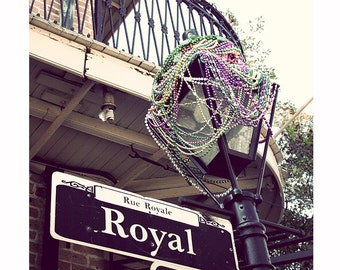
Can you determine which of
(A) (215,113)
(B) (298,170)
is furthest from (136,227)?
(B) (298,170)

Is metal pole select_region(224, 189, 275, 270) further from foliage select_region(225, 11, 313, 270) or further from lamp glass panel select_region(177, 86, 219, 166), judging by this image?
foliage select_region(225, 11, 313, 270)

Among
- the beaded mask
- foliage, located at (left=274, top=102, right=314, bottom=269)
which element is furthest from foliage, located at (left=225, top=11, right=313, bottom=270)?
the beaded mask

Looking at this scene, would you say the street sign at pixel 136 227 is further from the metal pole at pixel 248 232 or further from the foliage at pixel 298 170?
the foliage at pixel 298 170

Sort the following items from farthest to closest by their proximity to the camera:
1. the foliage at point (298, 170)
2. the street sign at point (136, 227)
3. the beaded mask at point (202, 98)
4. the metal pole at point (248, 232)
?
the foliage at point (298, 170), the beaded mask at point (202, 98), the metal pole at point (248, 232), the street sign at point (136, 227)

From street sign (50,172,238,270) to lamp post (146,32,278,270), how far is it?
0.55 ft

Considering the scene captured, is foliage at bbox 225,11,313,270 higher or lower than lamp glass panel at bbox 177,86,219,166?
higher

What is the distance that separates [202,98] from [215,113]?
0.51 feet

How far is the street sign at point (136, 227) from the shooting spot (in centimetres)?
231

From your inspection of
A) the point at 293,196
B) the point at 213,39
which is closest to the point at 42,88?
the point at 213,39

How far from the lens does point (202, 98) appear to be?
3.06 meters

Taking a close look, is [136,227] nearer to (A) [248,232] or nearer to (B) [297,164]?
(A) [248,232]

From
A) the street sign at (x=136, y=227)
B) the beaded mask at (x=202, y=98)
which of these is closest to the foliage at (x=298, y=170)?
the beaded mask at (x=202, y=98)

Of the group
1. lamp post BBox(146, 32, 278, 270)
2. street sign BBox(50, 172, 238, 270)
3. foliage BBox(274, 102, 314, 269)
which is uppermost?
foliage BBox(274, 102, 314, 269)

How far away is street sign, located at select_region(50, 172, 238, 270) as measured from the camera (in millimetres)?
2312
